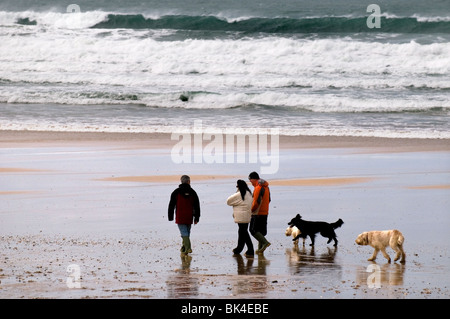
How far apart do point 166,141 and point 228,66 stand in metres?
A: 17.2

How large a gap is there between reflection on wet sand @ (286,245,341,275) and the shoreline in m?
9.34

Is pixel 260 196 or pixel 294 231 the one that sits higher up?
pixel 260 196

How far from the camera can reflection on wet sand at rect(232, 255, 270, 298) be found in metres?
8.54

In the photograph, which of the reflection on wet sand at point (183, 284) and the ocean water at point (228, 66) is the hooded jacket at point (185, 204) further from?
the ocean water at point (228, 66)

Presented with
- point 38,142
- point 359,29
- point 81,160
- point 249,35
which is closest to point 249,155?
point 81,160

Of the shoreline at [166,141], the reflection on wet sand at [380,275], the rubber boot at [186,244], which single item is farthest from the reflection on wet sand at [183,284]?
the shoreline at [166,141]

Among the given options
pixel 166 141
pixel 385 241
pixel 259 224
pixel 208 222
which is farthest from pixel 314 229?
pixel 166 141

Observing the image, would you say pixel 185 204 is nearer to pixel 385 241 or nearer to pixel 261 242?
pixel 261 242

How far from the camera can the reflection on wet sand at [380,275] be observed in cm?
891

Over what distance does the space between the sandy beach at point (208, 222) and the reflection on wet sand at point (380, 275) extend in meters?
0.02

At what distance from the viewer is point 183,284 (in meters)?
8.87

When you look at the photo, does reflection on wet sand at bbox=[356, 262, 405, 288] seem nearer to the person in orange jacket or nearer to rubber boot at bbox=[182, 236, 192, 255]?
the person in orange jacket

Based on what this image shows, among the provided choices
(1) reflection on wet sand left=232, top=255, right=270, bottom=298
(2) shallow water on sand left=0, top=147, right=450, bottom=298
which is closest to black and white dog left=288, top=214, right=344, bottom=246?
(2) shallow water on sand left=0, top=147, right=450, bottom=298

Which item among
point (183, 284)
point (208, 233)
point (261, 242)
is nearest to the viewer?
point (183, 284)
